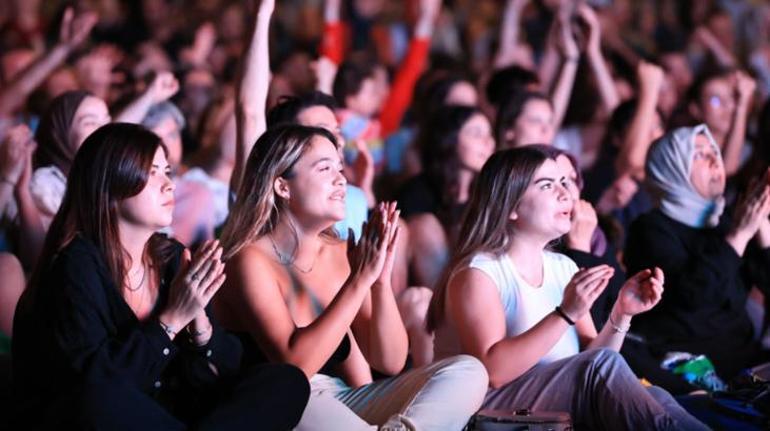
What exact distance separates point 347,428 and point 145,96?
6.05ft

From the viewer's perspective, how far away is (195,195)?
4223mm

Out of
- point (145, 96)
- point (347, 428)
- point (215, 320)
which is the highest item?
point (145, 96)

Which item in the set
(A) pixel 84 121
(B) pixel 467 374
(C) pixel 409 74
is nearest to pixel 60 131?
(A) pixel 84 121

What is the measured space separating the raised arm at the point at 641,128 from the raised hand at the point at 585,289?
6.34ft

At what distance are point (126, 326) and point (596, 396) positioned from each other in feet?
3.61

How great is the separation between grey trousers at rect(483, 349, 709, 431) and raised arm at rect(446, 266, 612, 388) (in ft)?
0.13

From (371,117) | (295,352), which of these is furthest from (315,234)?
(371,117)

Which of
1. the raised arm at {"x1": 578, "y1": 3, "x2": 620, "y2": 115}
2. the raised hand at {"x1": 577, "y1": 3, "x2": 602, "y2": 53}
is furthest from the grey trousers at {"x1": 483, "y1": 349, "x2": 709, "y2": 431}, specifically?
the raised hand at {"x1": 577, "y1": 3, "x2": 602, "y2": 53}

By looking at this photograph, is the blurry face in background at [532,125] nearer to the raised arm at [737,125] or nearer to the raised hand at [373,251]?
the raised arm at [737,125]

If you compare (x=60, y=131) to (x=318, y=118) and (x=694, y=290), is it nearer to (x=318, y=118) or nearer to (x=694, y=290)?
(x=318, y=118)

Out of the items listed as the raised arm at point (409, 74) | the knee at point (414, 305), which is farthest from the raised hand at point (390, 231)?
the raised arm at point (409, 74)

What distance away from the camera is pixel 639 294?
9.98 ft

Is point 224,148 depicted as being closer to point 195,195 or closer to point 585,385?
point 195,195

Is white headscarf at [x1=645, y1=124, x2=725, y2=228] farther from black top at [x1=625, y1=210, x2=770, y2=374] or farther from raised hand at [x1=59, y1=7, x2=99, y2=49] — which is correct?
raised hand at [x1=59, y1=7, x2=99, y2=49]
